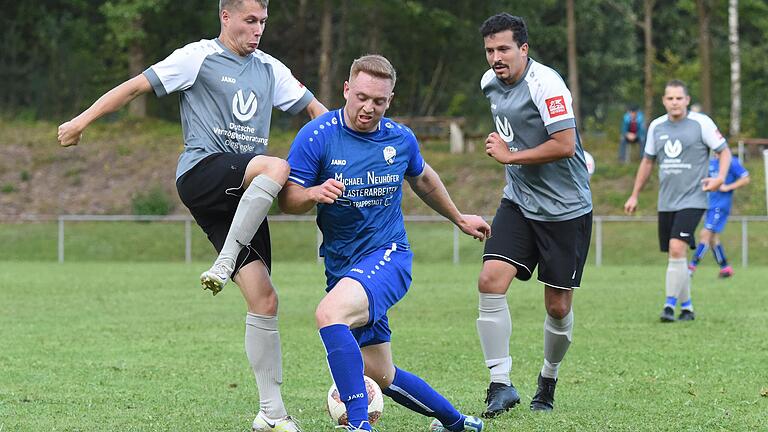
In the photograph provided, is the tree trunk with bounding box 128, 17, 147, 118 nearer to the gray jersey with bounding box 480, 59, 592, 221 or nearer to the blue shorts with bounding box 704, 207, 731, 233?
the blue shorts with bounding box 704, 207, 731, 233

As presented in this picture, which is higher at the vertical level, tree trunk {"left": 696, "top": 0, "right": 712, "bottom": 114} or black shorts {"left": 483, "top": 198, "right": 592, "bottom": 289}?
tree trunk {"left": 696, "top": 0, "right": 712, "bottom": 114}

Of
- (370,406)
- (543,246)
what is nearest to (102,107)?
(370,406)

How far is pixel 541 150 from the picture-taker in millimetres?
7191

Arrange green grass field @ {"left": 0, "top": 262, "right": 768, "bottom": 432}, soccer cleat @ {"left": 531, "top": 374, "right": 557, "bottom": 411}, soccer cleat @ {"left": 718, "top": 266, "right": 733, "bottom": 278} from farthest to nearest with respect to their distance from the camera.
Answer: soccer cleat @ {"left": 718, "top": 266, "right": 733, "bottom": 278} < soccer cleat @ {"left": 531, "top": 374, "right": 557, "bottom": 411} < green grass field @ {"left": 0, "top": 262, "right": 768, "bottom": 432}

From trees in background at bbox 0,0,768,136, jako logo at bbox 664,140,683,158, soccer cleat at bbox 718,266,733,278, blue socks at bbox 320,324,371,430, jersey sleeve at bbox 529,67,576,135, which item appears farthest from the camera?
trees in background at bbox 0,0,768,136

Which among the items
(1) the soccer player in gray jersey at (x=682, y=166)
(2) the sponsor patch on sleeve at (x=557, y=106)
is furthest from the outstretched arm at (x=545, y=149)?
(1) the soccer player in gray jersey at (x=682, y=166)

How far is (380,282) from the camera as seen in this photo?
6012 millimetres

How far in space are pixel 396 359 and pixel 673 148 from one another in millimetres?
4625

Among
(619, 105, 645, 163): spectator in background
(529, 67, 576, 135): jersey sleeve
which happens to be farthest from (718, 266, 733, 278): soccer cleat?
(529, 67, 576, 135): jersey sleeve

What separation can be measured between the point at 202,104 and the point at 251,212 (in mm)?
864

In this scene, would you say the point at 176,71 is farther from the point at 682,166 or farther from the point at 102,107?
the point at 682,166

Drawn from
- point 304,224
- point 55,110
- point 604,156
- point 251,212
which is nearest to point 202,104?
point 251,212

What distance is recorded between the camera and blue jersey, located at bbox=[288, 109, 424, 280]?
6082mm

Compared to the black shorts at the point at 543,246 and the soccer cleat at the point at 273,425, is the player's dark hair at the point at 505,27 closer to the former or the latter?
the black shorts at the point at 543,246
